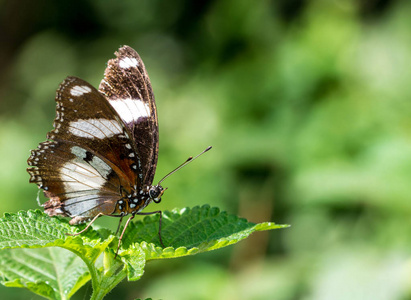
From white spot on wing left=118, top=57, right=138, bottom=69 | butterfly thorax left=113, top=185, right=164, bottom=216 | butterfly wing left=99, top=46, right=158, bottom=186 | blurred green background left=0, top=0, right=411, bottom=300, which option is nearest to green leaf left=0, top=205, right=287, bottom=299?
butterfly thorax left=113, top=185, right=164, bottom=216

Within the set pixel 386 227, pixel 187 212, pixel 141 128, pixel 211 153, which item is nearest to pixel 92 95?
pixel 141 128

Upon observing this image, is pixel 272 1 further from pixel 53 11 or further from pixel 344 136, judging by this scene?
pixel 53 11

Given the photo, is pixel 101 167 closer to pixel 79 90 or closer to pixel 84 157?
pixel 84 157

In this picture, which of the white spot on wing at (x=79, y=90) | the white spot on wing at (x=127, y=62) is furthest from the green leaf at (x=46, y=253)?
the white spot on wing at (x=127, y=62)

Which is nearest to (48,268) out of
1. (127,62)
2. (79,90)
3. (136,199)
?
(136,199)

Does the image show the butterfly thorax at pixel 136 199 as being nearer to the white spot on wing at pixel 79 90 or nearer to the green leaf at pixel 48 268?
the green leaf at pixel 48 268

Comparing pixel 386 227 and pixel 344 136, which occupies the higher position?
pixel 344 136

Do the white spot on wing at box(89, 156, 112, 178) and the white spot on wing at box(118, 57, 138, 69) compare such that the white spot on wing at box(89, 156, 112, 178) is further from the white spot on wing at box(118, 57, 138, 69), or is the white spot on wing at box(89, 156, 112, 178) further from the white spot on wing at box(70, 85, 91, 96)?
the white spot on wing at box(118, 57, 138, 69)
